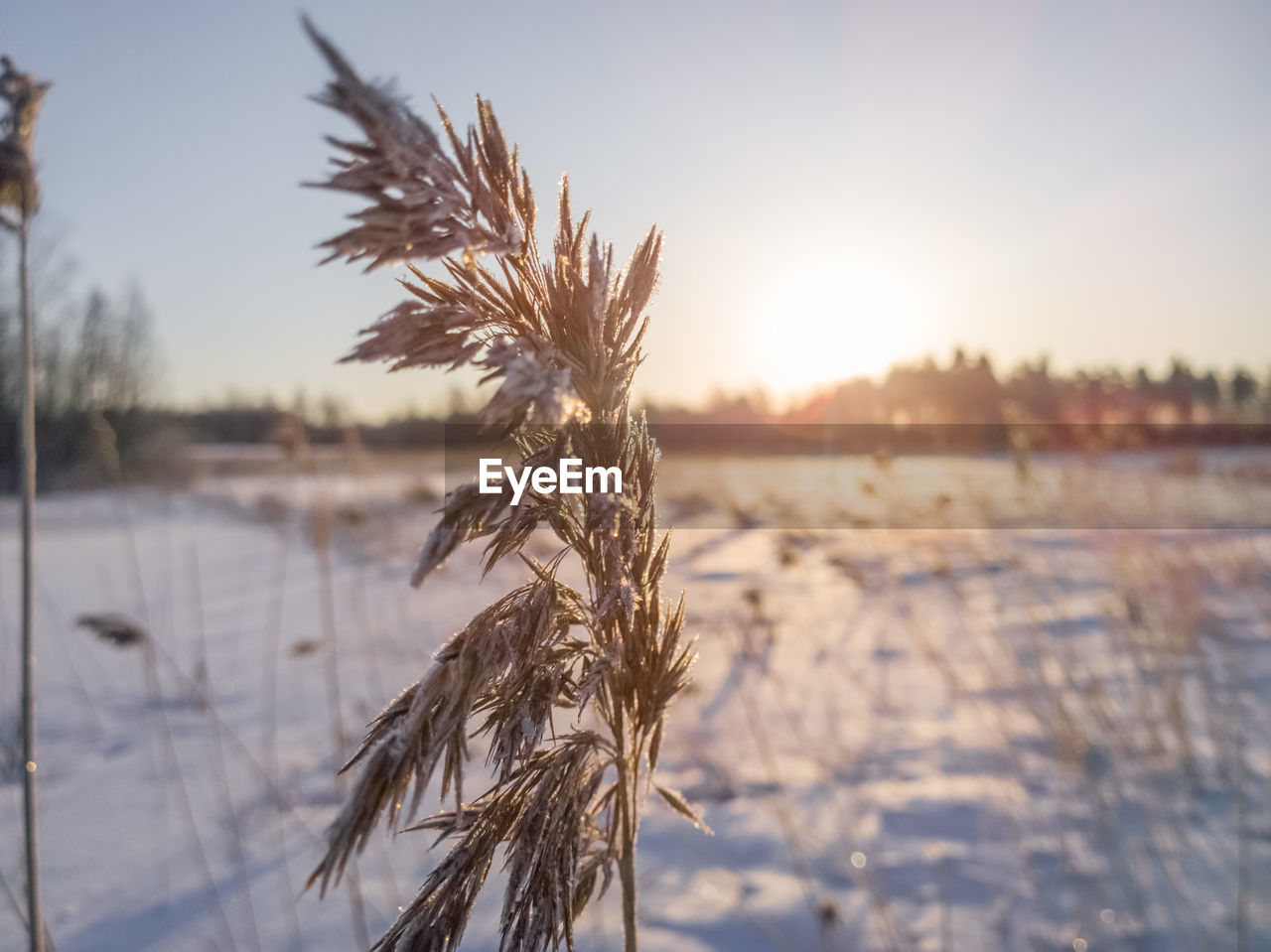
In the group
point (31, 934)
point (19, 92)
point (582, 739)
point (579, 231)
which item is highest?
point (19, 92)

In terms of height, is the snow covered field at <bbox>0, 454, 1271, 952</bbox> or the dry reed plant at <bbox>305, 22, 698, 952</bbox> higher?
the dry reed plant at <bbox>305, 22, 698, 952</bbox>

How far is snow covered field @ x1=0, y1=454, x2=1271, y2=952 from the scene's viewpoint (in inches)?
85.9

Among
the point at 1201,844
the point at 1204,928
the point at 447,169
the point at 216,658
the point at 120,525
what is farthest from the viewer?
the point at 120,525

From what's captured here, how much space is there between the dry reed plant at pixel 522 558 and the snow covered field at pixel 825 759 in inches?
56.6

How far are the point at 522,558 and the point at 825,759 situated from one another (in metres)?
2.86

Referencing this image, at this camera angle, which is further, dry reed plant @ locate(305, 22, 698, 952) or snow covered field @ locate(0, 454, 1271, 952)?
snow covered field @ locate(0, 454, 1271, 952)

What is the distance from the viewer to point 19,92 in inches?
49.9

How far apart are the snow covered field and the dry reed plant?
1.44m

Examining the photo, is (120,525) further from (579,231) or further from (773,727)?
(579,231)

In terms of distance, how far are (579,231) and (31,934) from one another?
146 cm

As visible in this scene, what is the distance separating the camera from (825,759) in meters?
3.26

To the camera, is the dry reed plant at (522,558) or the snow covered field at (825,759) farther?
the snow covered field at (825,759)

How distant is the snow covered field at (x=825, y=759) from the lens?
218 cm

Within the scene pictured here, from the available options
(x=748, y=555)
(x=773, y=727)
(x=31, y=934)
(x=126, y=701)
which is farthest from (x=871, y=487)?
(x=748, y=555)
